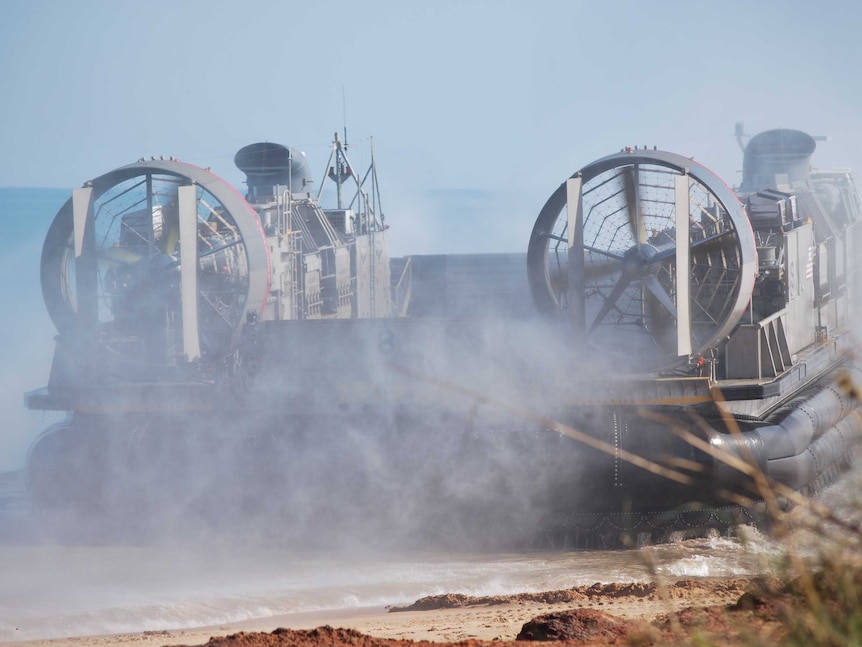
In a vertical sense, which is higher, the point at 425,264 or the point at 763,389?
the point at 425,264

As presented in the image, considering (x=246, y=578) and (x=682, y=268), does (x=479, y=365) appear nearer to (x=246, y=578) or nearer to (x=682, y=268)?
(x=682, y=268)

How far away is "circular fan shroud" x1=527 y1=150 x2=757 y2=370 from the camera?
9.48m

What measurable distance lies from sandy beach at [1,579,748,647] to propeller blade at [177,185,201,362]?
3.70 m

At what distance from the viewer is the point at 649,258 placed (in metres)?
9.63

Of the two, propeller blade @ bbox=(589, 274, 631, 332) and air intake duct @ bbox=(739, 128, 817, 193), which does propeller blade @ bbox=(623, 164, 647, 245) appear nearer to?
propeller blade @ bbox=(589, 274, 631, 332)

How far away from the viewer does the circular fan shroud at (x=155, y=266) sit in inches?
415

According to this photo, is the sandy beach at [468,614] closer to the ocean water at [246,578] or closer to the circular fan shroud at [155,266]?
the ocean water at [246,578]

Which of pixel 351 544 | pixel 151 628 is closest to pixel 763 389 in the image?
pixel 351 544

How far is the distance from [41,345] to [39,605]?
1944 cm

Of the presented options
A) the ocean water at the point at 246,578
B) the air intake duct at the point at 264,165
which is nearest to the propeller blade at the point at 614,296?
the ocean water at the point at 246,578

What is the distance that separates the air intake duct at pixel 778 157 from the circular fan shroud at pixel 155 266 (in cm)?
904

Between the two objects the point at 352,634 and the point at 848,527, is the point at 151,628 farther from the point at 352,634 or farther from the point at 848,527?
the point at 848,527

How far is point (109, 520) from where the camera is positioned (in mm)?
9656

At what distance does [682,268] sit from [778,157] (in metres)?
8.21
